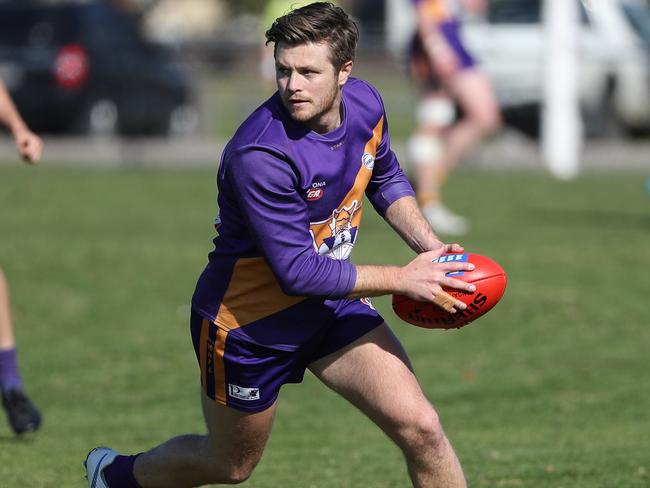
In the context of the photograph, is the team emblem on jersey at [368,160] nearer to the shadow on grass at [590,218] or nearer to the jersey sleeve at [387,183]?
the jersey sleeve at [387,183]

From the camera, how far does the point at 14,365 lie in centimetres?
734

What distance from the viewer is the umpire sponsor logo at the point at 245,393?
202 inches

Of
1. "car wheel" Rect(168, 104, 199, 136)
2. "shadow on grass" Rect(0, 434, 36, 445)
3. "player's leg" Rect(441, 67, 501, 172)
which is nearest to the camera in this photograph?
"shadow on grass" Rect(0, 434, 36, 445)

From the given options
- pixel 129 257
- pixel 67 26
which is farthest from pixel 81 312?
pixel 67 26

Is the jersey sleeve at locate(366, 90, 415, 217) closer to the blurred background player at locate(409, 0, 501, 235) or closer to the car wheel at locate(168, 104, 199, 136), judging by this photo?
the blurred background player at locate(409, 0, 501, 235)

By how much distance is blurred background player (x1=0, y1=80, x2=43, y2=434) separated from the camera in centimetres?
725

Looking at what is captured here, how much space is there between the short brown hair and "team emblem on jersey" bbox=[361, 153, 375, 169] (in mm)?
395

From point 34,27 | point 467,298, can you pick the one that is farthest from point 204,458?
point 34,27

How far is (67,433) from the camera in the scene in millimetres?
7828

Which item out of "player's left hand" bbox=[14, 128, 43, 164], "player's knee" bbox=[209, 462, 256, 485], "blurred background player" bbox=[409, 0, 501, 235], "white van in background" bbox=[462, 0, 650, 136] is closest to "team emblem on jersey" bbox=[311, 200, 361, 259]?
"player's knee" bbox=[209, 462, 256, 485]

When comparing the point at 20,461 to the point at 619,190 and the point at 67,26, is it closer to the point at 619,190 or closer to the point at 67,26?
the point at 619,190

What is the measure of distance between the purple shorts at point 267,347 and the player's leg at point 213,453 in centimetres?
6

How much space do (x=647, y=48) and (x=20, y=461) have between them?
17.2 m

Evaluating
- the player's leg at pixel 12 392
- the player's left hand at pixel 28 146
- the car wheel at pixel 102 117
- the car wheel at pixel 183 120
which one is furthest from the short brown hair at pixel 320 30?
the car wheel at pixel 183 120
